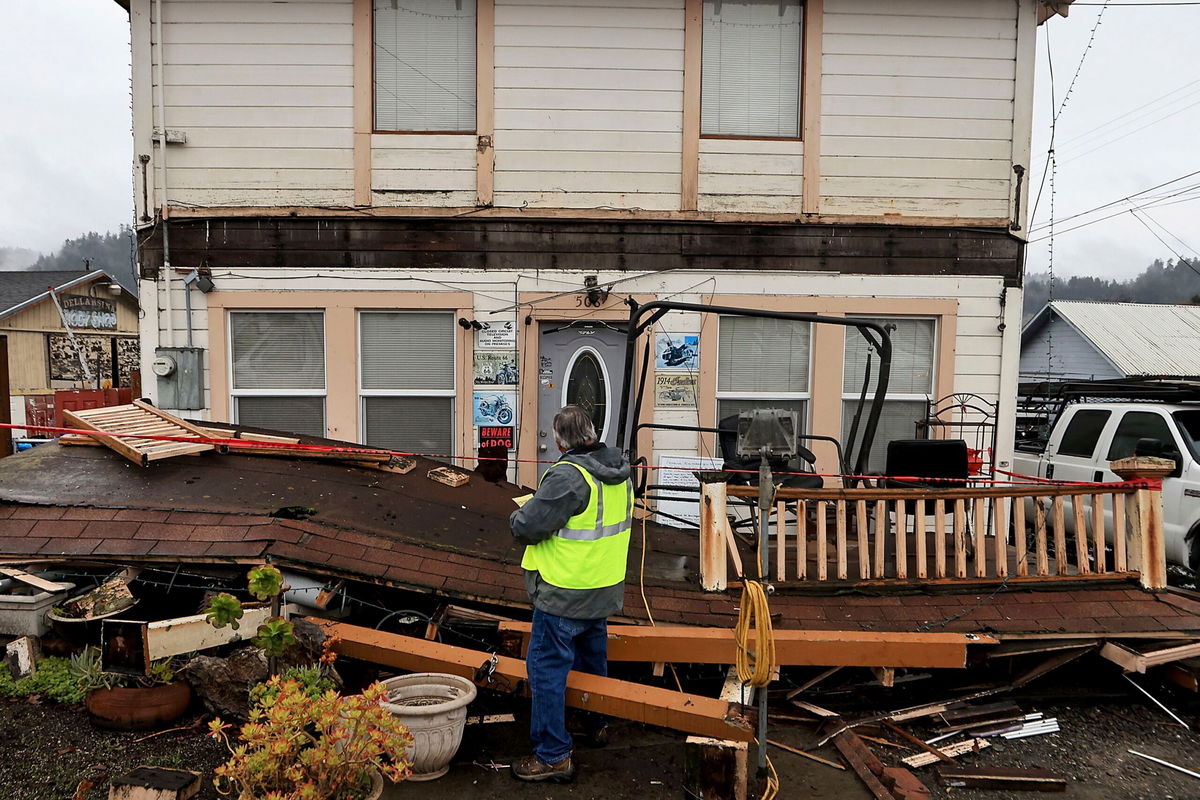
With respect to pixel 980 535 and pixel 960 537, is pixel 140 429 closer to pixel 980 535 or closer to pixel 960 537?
pixel 960 537

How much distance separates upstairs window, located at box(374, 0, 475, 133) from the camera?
739 cm

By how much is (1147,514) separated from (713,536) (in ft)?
9.59

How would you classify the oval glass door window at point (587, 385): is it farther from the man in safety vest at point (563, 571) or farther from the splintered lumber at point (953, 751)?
the splintered lumber at point (953, 751)

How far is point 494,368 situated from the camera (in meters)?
7.47

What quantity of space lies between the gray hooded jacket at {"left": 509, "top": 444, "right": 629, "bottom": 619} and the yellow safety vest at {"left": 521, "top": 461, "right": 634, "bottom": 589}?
0.03 meters

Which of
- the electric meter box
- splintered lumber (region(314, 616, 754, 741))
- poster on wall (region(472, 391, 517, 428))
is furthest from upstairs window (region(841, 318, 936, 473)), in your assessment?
the electric meter box

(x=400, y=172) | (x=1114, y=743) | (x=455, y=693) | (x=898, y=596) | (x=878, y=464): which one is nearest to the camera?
(x=455, y=693)

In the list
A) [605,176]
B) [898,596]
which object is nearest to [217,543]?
[898,596]

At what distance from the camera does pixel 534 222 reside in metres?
7.41

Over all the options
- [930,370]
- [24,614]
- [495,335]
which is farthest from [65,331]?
[930,370]

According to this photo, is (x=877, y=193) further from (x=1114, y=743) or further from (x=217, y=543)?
(x=217, y=543)

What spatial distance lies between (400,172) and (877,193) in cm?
487

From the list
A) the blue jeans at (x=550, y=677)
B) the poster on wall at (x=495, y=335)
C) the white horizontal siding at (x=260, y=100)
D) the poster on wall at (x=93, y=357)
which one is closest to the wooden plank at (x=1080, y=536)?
the blue jeans at (x=550, y=677)

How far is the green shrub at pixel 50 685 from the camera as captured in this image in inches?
157
